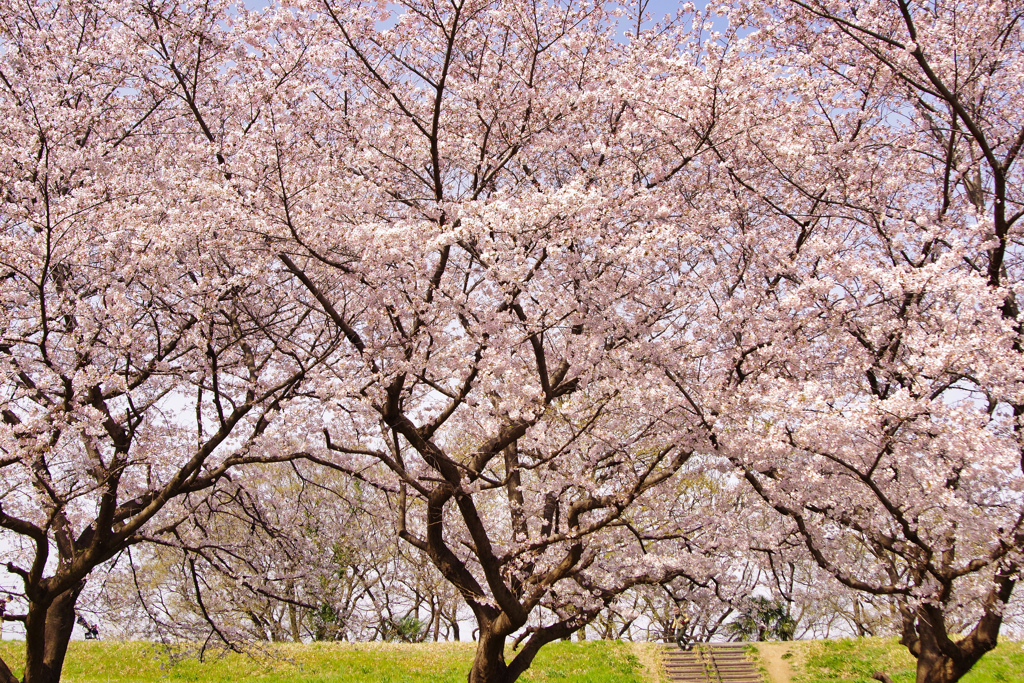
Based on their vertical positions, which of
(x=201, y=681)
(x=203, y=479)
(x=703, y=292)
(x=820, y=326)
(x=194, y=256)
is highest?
(x=194, y=256)

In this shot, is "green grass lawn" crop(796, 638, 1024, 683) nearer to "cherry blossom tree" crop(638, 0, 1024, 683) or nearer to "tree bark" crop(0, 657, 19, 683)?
"cherry blossom tree" crop(638, 0, 1024, 683)

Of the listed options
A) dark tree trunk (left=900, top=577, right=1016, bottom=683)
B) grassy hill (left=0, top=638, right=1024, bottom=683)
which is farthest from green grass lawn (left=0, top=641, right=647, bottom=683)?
dark tree trunk (left=900, top=577, right=1016, bottom=683)

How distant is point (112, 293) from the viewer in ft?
28.3

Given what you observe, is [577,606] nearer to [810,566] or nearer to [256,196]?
[256,196]

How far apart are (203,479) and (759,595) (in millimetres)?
18587

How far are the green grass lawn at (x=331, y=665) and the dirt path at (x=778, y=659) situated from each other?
3449 mm

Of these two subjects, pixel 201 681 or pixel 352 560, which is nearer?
pixel 201 681

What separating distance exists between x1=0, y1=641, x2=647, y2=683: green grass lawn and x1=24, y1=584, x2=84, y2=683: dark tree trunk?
364 cm

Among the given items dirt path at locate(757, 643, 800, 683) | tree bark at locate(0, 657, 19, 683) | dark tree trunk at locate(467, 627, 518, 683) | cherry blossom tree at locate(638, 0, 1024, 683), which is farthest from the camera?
dirt path at locate(757, 643, 800, 683)

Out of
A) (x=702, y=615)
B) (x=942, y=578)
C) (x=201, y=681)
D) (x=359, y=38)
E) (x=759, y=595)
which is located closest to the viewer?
(x=942, y=578)

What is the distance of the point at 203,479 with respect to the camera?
9594mm

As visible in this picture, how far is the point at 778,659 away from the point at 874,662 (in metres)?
2.22

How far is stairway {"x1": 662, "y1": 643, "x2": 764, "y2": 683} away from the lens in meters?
16.1

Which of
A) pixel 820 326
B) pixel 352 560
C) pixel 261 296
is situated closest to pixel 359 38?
pixel 261 296
